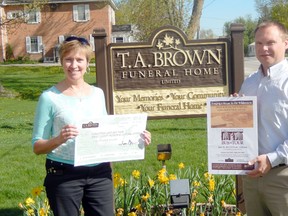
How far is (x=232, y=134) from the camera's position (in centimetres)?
348

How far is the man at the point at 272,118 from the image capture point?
3170 mm

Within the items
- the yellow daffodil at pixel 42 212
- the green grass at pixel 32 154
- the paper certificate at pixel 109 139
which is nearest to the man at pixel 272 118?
the paper certificate at pixel 109 139

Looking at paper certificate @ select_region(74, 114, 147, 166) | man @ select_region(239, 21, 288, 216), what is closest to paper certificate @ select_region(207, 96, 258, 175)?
man @ select_region(239, 21, 288, 216)

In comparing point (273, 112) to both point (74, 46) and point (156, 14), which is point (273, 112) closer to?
point (74, 46)

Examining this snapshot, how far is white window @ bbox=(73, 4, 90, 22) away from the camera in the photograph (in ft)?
159

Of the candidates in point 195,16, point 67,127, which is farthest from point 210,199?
point 195,16

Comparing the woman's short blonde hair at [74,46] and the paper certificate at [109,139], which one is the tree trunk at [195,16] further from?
the woman's short blonde hair at [74,46]

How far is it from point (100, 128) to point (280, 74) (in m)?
1.23

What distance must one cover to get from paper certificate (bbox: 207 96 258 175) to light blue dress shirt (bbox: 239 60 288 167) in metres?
0.06

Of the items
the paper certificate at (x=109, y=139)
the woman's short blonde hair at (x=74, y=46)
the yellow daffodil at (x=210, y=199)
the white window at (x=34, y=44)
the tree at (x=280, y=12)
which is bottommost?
the yellow daffodil at (x=210, y=199)

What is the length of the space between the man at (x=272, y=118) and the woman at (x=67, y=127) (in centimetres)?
106

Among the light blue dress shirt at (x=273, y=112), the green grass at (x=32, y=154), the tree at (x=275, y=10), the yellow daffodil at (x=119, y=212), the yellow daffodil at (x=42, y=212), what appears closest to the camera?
the light blue dress shirt at (x=273, y=112)

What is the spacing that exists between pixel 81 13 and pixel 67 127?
47.0 metres

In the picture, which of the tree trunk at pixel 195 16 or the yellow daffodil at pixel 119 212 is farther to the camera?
the tree trunk at pixel 195 16
